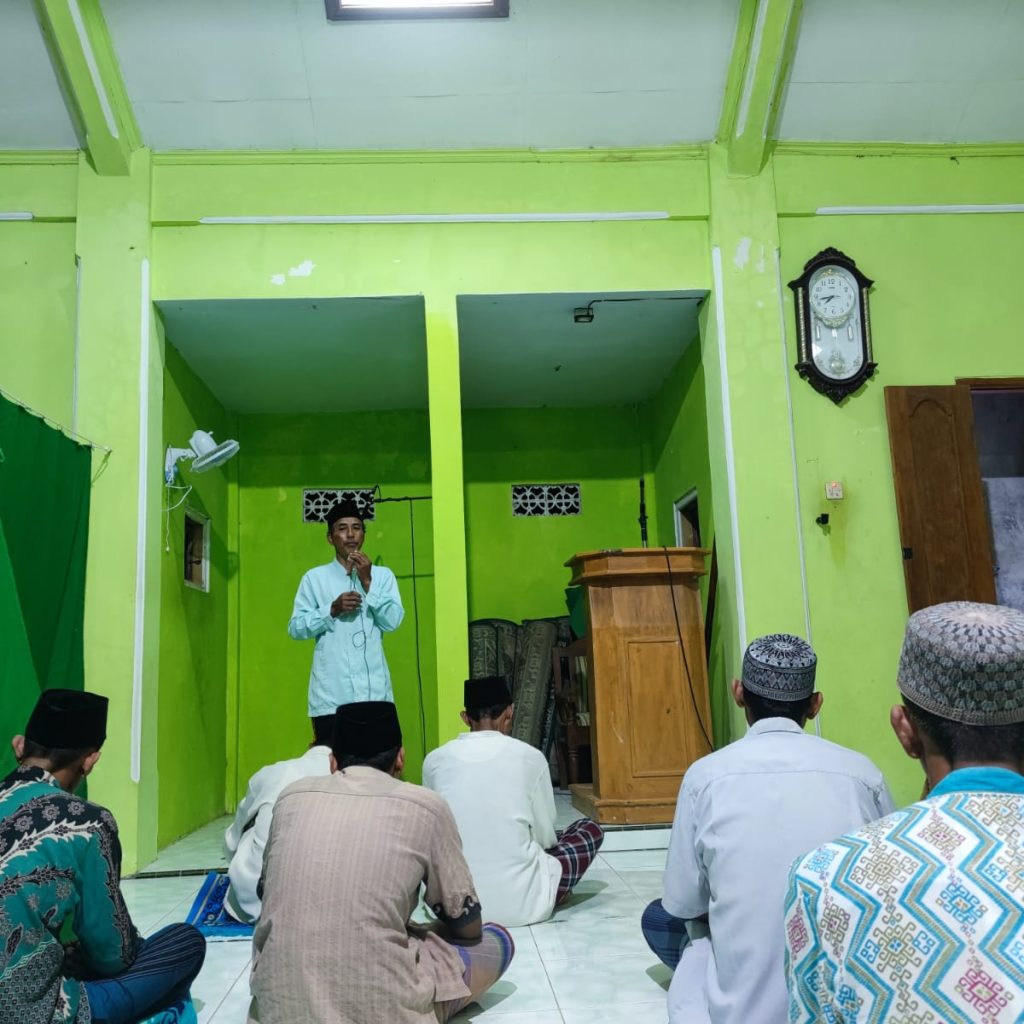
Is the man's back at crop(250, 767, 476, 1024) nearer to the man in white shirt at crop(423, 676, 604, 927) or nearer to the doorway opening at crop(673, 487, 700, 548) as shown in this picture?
the man in white shirt at crop(423, 676, 604, 927)

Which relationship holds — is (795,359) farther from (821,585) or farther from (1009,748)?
(1009,748)

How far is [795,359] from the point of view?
5.33 meters

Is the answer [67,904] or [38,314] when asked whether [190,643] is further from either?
[67,904]

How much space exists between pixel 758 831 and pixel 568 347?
4794 mm

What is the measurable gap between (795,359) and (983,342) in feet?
3.50

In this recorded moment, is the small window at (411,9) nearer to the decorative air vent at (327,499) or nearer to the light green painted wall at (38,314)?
the light green painted wall at (38,314)

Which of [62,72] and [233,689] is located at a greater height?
[62,72]

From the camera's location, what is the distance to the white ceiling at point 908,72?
502 centimetres

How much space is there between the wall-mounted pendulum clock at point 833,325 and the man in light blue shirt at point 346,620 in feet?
8.24

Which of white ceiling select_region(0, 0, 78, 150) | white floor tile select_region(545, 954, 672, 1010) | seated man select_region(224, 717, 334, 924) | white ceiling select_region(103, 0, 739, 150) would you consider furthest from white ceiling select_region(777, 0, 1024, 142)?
white floor tile select_region(545, 954, 672, 1010)

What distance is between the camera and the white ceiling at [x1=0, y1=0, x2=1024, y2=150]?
4.89 m

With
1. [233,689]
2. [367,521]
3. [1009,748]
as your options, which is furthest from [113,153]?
[1009,748]

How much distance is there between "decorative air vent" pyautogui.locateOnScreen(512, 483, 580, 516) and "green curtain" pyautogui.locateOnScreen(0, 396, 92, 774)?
3548mm

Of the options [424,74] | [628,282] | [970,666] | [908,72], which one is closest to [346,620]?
[628,282]
